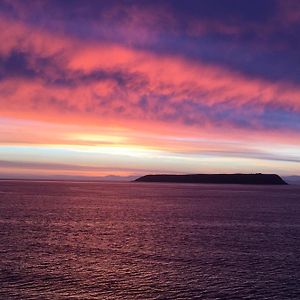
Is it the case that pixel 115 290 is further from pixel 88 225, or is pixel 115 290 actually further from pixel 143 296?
pixel 88 225

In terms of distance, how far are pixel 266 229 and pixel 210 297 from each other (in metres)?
37.8

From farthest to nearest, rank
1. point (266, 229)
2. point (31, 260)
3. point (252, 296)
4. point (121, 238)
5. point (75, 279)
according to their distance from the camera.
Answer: point (266, 229), point (121, 238), point (31, 260), point (75, 279), point (252, 296)

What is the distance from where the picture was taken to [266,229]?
207ft

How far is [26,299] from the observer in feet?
→ 85.3

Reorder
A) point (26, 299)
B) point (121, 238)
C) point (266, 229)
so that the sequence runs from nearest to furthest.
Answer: point (26, 299), point (121, 238), point (266, 229)

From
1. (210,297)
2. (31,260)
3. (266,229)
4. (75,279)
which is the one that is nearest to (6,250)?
(31,260)

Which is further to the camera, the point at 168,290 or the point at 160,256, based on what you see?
the point at 160,256

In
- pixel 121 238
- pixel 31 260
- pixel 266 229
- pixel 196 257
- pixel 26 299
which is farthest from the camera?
pixel 266 229

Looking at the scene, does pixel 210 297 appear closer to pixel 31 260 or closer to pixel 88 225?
pixel 31 260

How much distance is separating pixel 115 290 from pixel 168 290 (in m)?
3.42

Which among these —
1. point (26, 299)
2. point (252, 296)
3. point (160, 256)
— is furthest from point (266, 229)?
point (26, 299)

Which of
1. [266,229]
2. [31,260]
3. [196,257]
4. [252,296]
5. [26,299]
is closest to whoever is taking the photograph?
[26,299]

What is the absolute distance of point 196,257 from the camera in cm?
3997

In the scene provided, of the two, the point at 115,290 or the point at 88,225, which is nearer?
the point at 115,290
